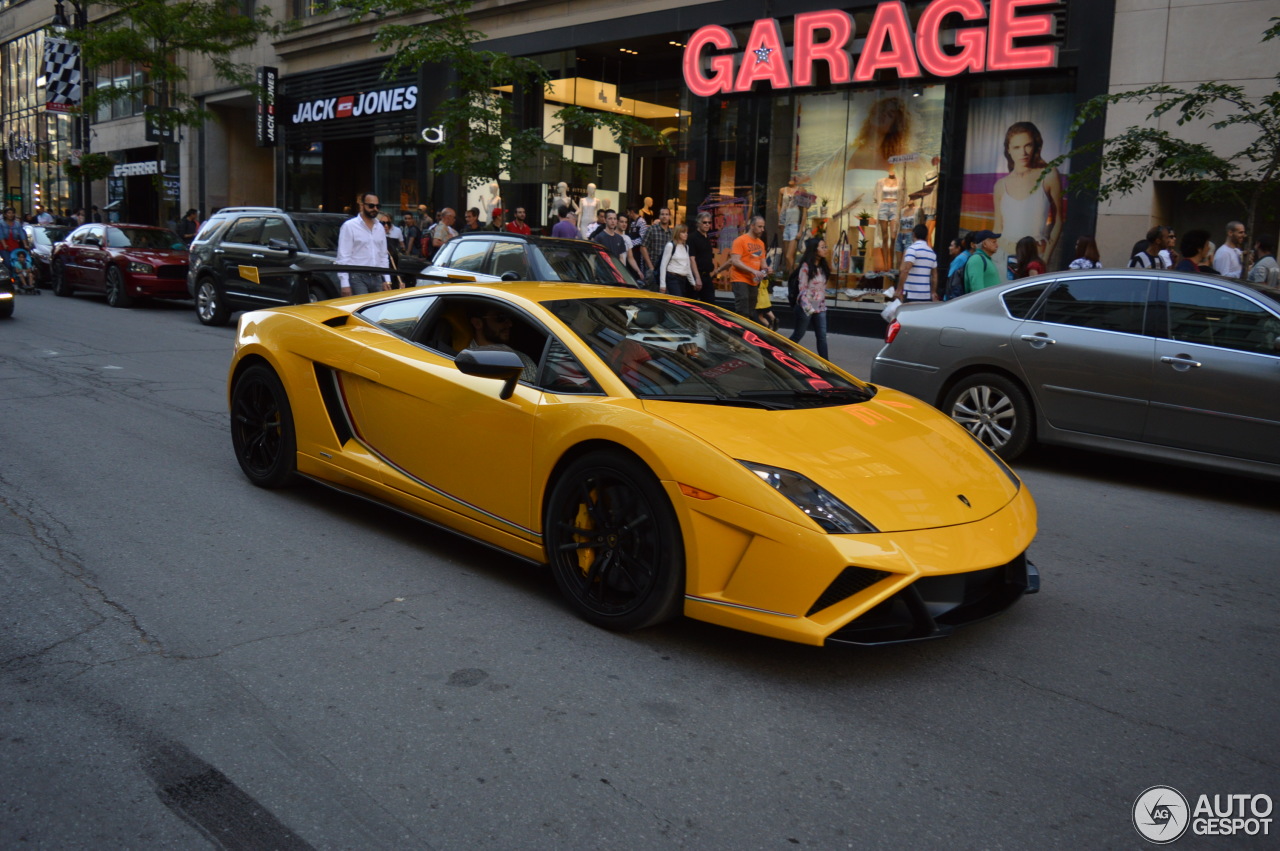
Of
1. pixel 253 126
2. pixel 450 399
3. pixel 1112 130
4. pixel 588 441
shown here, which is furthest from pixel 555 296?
pixel 253 126

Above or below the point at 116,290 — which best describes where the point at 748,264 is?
above

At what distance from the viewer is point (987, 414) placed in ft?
26.8

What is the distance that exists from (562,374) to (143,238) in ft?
58.1

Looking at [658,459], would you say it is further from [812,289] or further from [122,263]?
[122,263]

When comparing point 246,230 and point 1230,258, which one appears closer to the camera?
point 1230,258

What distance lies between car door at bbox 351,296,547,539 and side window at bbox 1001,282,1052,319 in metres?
4.72

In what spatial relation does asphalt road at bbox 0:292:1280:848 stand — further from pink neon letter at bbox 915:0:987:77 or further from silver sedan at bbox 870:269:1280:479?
pink neon letter at bbox 915:0:987:77

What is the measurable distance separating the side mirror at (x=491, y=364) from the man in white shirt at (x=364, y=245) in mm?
8418

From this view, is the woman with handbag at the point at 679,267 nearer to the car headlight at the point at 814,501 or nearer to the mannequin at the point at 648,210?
the mannequin at the point at 648,210

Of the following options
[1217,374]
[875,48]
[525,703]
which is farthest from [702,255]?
[525,703]

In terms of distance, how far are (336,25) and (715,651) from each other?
1061 inches

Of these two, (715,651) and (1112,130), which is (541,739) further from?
(1112,130)

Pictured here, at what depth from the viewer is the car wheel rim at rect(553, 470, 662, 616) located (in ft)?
13.1

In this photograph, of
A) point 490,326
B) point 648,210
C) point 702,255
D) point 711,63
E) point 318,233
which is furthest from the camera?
point 648,210
